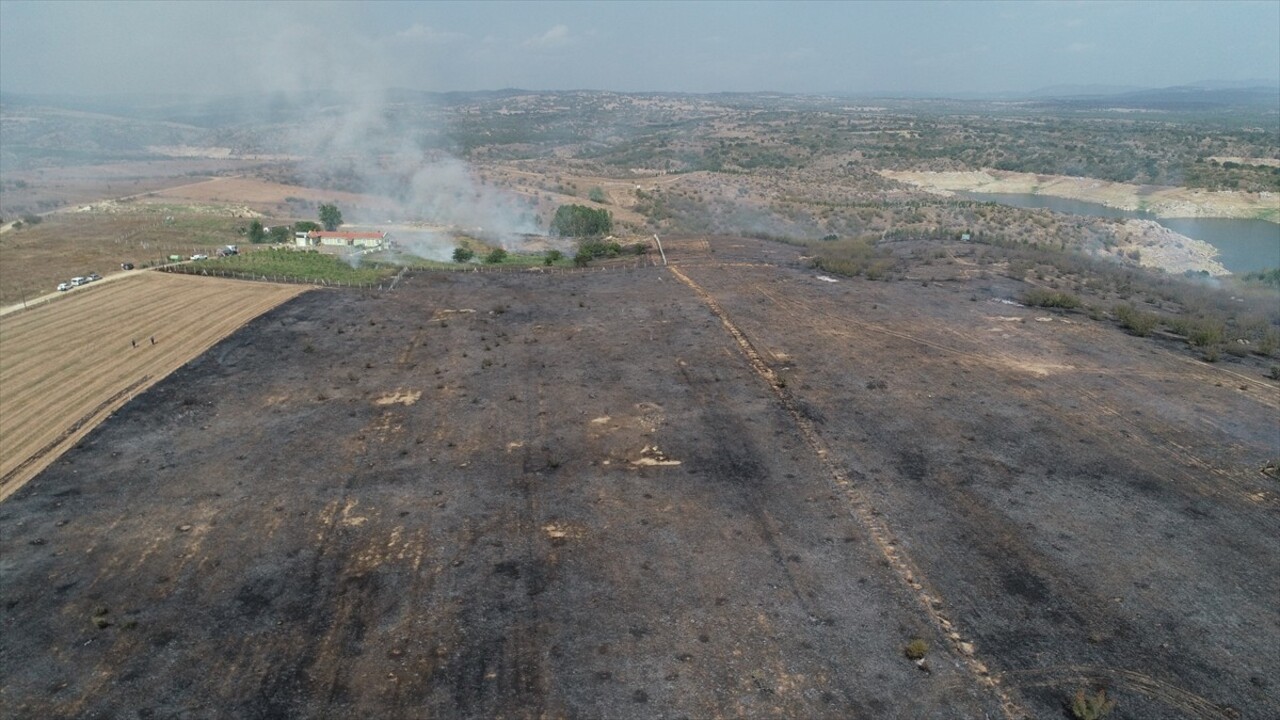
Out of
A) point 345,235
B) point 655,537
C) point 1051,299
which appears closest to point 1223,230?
point 1051,299

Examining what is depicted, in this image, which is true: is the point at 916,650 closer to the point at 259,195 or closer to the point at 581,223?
the point at 581,223

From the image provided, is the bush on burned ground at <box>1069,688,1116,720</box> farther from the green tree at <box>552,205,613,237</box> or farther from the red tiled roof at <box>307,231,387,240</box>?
the green tree at <box>552,205,613,237</box>

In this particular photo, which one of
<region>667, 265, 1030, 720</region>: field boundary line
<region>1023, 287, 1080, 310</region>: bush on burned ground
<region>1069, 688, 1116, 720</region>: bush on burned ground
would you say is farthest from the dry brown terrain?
<region>1069, 688, 1116, 720</region>: bush on burned ground

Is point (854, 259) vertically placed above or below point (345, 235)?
below

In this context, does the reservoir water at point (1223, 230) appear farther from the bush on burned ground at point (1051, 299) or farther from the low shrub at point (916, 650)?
the low shrub at point (916, 650)

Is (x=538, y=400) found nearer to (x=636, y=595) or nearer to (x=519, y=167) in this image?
(x=636, y=595)

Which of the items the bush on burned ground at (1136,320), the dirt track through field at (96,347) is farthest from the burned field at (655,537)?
the bush on burned ground at (1136,320)
